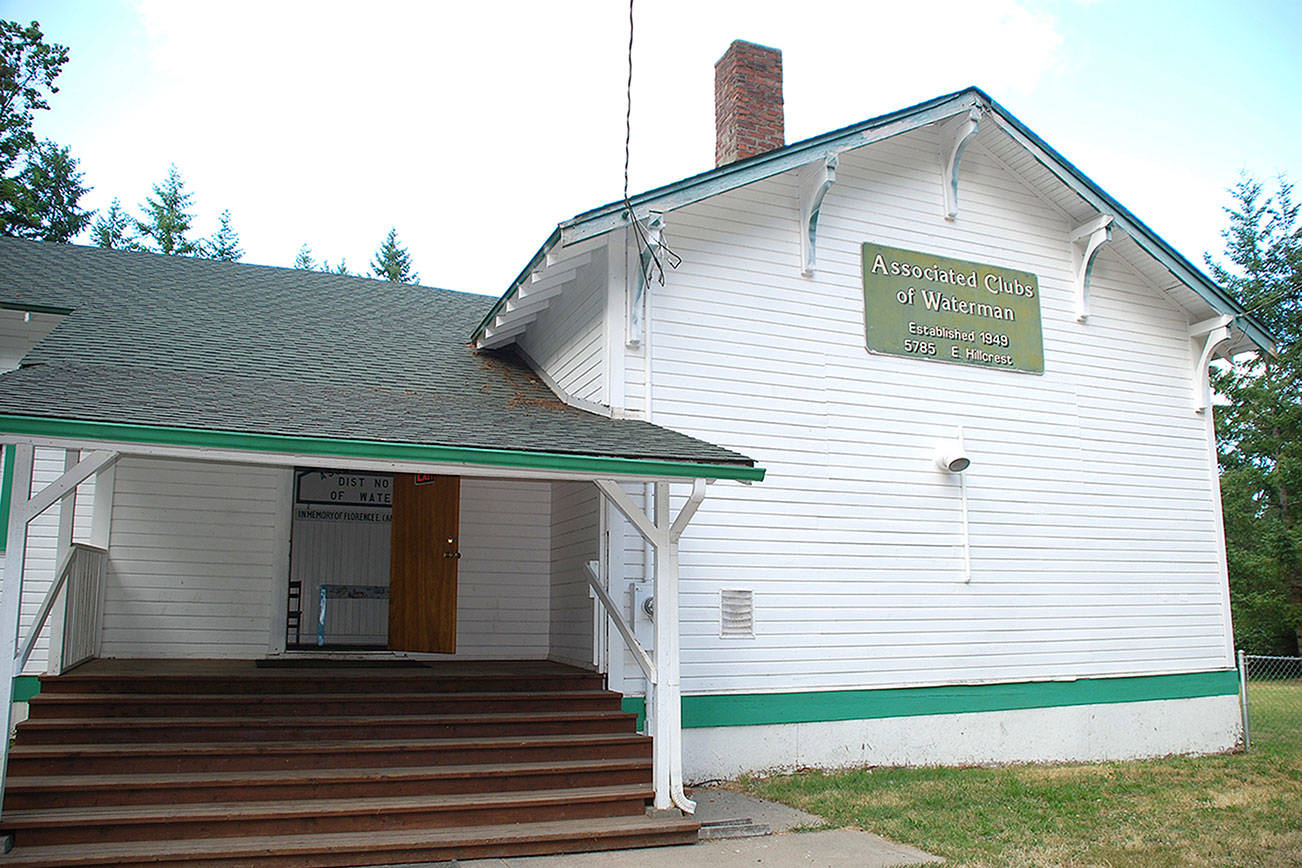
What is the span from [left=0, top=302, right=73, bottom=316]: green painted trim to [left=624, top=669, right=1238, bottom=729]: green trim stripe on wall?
602 centimetres

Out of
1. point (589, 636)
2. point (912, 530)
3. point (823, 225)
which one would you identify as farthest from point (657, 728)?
point (823, 225)

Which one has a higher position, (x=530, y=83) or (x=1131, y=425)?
(x=530, y=83)

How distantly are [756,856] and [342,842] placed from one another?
2494 mm

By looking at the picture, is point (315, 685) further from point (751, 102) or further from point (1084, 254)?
point (1084, 254)

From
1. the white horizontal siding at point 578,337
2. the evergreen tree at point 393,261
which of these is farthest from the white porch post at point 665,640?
the evergreen tree at point 393,261

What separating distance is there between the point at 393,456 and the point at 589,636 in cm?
328

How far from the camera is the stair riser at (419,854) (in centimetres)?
567

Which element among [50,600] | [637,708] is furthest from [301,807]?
[637,708]

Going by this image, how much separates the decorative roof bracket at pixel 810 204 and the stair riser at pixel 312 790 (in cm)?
498

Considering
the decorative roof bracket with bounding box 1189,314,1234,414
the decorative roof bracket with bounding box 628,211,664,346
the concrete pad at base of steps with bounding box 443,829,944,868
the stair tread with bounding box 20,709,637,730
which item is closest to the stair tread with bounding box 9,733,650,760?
the stair tread with bounding box 20,709,637,730

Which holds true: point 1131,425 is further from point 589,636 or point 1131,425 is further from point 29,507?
point 29,507

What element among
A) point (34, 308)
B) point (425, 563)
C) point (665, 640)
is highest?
point (34, 308)

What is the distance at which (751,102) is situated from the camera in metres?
11.2

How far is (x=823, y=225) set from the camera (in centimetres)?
1011
